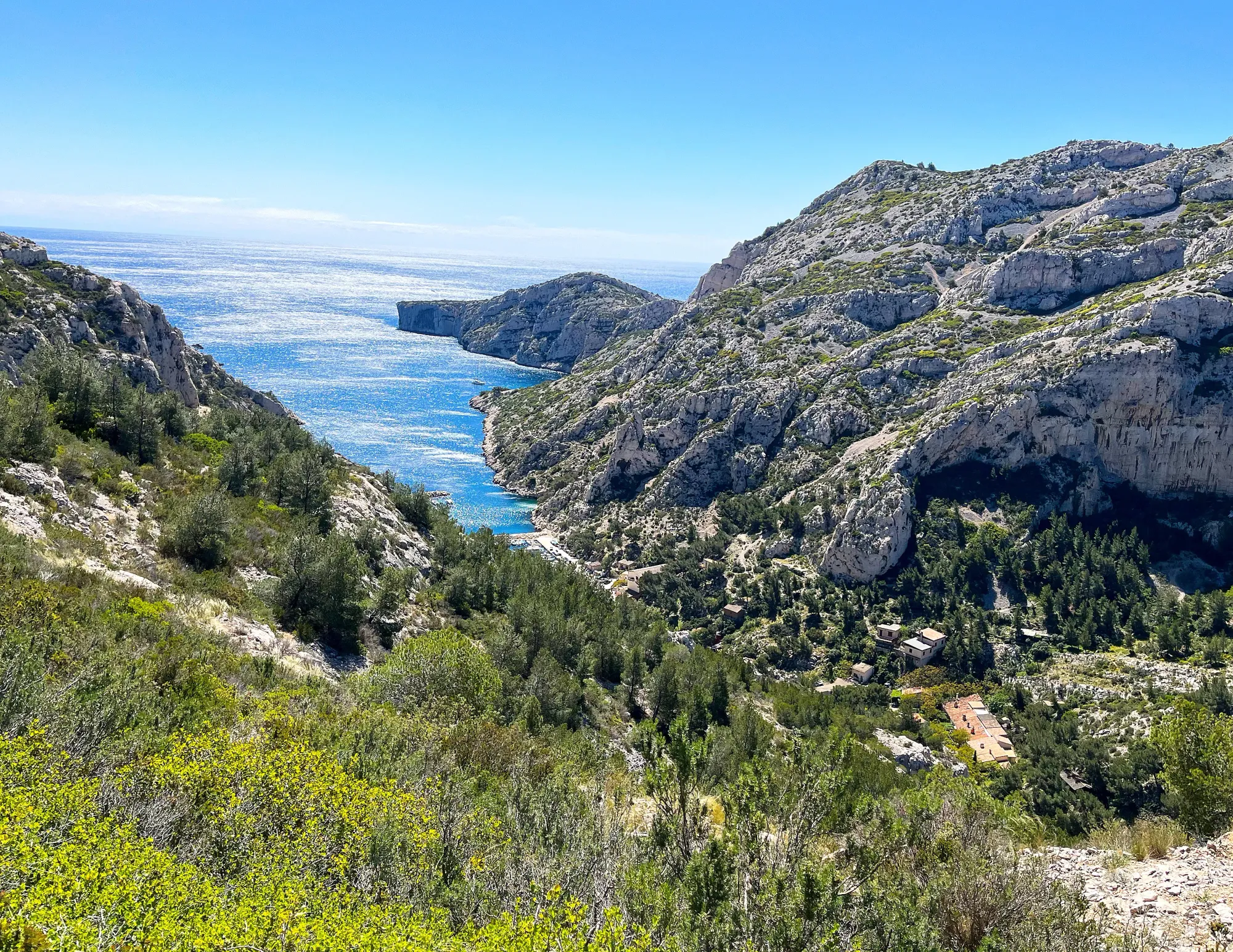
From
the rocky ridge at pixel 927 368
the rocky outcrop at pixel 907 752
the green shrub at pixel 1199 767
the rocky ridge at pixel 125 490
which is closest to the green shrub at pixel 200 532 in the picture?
the rocky ridge at pixel 125 490

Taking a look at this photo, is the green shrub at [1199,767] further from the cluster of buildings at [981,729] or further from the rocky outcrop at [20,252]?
the rocky outcrop at [20,252]

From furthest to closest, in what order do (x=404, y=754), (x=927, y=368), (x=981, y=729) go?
(x=927, y=368) → (x=981, y=729) → (x=404, y=754)

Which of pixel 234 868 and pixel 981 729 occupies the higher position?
pixel 234 868

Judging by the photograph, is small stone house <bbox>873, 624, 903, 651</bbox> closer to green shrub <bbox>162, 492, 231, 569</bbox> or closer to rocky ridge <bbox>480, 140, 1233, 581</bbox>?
rocky ridge <bbox>480, 140, 1233, 581</bbox>

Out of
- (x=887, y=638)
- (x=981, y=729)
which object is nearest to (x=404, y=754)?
(x=981, y=729)

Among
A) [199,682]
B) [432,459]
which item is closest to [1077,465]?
[199,682]

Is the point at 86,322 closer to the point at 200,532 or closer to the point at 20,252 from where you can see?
the point at 20,252
